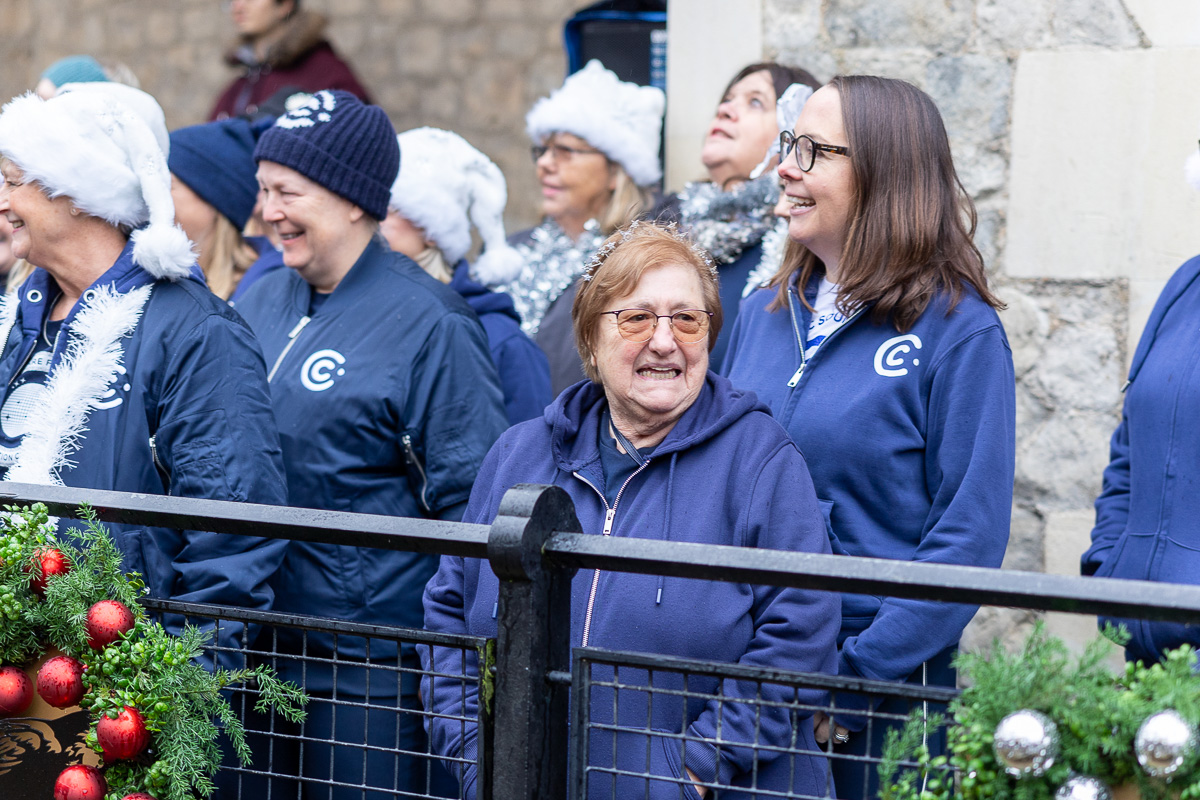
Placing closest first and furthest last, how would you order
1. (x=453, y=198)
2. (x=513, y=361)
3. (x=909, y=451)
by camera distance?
(x=909, y=451) → (x=513, y=361) → (x=453, y=198)

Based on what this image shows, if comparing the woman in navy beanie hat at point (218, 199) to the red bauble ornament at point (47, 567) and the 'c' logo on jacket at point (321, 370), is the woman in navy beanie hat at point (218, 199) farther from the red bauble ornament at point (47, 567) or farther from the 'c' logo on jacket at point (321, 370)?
the red bauble ornament at point (47, 567)

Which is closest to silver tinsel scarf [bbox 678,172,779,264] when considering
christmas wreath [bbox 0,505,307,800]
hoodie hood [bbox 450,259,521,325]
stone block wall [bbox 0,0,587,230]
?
hoodie hood [bbox 450,259,521,325]

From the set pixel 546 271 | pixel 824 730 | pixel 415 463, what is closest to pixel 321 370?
pixel 415 463

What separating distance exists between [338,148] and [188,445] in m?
1.03

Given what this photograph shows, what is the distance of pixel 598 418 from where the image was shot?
2.32 meters

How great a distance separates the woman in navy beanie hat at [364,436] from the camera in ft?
9.30

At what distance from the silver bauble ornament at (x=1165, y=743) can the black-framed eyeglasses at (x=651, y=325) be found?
108 cm

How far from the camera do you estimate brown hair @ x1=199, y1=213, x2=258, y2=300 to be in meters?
3.93

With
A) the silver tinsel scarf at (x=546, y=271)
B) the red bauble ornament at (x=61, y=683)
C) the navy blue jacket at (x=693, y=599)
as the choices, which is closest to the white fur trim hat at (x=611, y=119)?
the silver tinsel scarf at (x=546, y=271)

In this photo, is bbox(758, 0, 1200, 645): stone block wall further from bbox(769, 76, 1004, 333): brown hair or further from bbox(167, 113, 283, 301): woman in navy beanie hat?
bbox(167, 113, 283, 301): woman in navy beanie hat

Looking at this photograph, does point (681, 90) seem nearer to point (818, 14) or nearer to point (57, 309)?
point (818, 14)

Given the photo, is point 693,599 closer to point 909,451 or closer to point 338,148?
point 909,451

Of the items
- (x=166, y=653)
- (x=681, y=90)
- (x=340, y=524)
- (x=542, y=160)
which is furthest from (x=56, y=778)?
(x=681, y=90)

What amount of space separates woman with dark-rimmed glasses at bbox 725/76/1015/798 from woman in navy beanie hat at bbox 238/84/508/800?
75 centimetres
